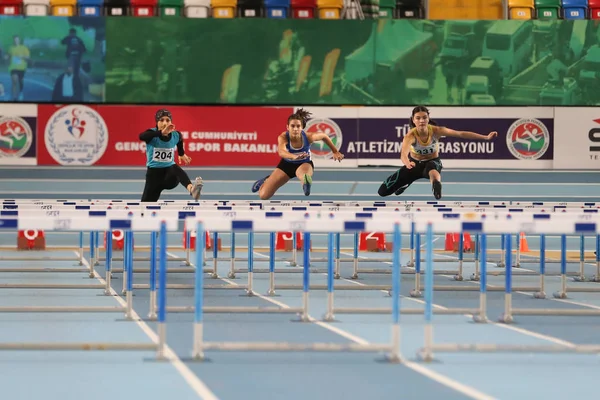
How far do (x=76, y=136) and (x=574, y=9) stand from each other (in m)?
9.03

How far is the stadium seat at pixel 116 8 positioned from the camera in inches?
744

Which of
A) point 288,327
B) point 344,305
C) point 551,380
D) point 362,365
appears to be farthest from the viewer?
point 344,305

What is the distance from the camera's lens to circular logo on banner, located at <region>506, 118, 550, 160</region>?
1853 centimetres

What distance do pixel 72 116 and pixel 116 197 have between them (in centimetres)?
161

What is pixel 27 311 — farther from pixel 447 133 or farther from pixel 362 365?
pixel 447 133

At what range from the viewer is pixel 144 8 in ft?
61.8

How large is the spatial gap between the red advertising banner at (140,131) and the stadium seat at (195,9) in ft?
5.56

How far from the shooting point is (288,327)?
8117mm

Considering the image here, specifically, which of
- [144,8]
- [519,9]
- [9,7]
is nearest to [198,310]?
[144,8]

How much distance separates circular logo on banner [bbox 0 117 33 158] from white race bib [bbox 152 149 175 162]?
19.4 ft

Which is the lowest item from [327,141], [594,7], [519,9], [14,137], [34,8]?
[327,141]

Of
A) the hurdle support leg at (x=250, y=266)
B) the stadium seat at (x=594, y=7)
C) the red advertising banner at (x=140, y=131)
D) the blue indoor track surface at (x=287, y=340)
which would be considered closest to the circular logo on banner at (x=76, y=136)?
the red advertising banner at (x=140, y=131)

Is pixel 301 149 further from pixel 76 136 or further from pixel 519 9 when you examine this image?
pixel 519 9

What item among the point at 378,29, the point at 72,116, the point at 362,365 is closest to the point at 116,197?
the point at 72,116
